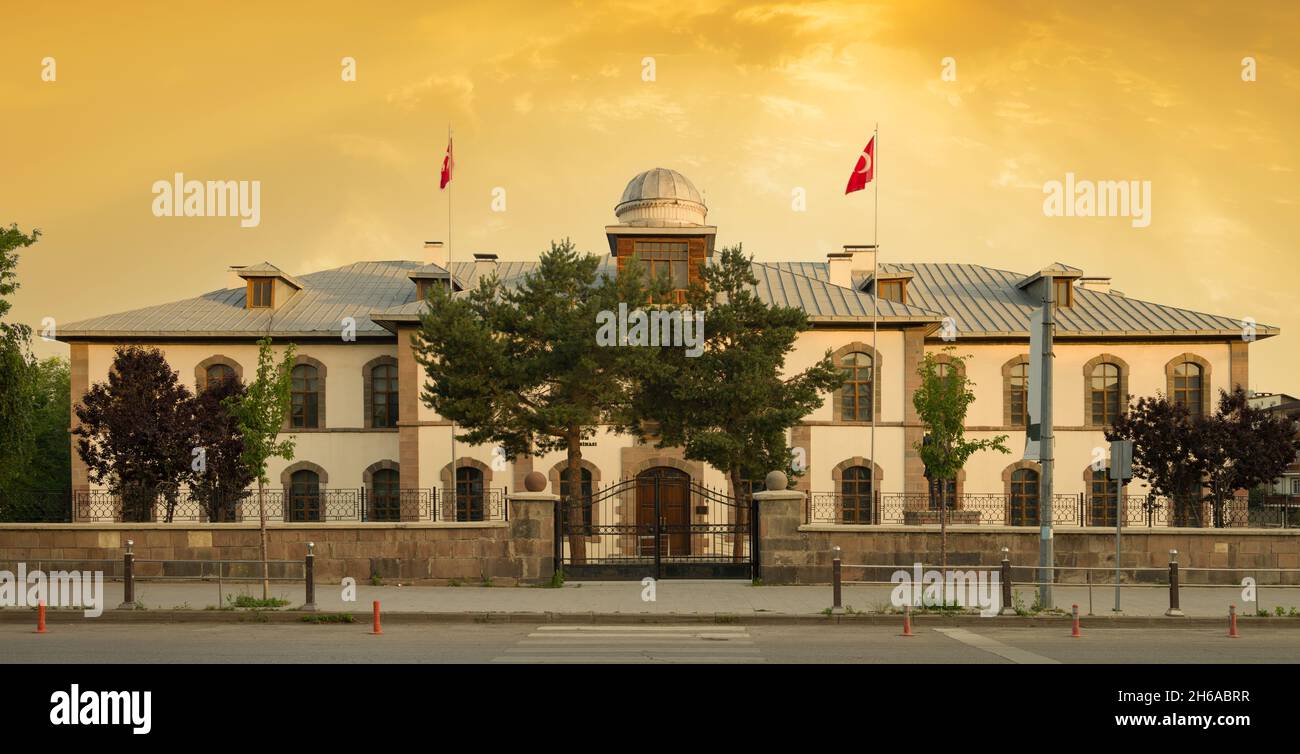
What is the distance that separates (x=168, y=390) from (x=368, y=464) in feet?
26.4

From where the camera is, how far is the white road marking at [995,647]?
13.0 m

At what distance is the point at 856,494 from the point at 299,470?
1908cm

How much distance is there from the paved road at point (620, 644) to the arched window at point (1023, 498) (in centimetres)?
1930

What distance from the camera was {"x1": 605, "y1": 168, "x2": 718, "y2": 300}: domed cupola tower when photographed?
34031mm

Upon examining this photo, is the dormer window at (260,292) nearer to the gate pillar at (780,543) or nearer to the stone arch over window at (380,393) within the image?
the stone arch over window at (380,393)

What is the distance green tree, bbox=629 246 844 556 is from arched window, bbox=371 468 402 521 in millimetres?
12228

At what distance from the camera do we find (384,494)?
1411 inches

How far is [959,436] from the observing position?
25.6 metres

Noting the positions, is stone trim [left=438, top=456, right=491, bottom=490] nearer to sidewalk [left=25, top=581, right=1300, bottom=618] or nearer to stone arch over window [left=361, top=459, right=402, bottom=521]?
stone arch over window [left=361, top=459, right=402, bottom=521]

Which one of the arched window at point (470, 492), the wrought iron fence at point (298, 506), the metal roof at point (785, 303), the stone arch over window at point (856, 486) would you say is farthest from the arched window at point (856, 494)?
the arched window at point (470, 492)

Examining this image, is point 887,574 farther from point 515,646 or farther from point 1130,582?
point 515,646
